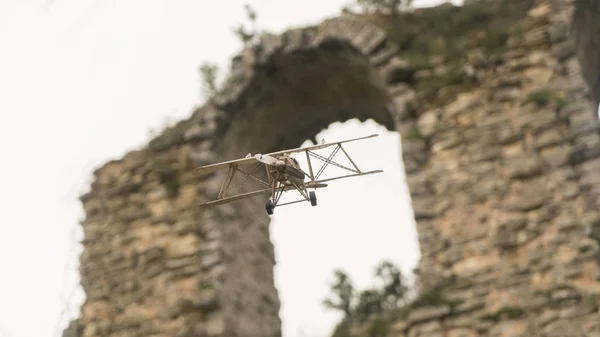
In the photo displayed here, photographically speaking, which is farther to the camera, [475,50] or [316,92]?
[316,92]

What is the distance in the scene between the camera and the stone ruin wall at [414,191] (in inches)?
254

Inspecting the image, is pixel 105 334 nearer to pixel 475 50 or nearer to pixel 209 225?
pixel 209 225

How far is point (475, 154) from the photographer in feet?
23.5

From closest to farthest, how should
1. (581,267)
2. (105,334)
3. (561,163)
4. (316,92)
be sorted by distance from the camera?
(581,267) → (561,163) → (105,334) → (316,92)

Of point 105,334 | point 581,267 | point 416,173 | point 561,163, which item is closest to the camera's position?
point 581,267

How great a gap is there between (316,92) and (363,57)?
38.5 inches

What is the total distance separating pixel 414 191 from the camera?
7246 millimetres

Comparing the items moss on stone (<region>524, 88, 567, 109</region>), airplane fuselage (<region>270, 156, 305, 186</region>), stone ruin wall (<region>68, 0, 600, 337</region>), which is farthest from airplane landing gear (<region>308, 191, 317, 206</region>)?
moss on stone (<region>524, 88, 567, 109</region>)

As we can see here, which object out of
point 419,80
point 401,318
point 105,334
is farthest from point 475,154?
point 105,334

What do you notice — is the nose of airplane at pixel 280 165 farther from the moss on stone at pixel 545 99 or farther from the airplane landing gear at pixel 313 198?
the moss on stone at pixel 545 99

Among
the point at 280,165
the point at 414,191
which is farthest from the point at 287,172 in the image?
the point at 414,191

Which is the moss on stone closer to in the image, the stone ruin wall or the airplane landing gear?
the stone ruin wall

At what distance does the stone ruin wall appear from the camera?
6.45m

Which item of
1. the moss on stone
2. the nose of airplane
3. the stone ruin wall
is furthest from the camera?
the moss on stone
